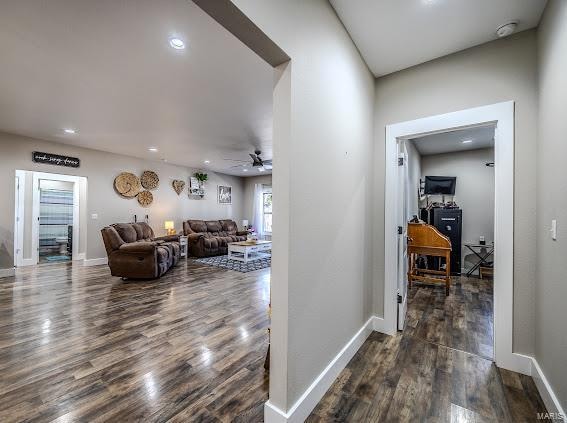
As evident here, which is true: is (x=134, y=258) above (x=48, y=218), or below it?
below

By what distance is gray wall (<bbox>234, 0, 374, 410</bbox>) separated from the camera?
4.33 feet

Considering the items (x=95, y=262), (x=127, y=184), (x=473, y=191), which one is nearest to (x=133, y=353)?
(x=95, y=262)

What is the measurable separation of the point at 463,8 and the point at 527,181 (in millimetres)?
1341

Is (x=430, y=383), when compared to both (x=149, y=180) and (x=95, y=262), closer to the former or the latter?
(x=95, y=262)

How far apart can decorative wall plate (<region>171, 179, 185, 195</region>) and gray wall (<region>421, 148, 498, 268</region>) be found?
7.09 m

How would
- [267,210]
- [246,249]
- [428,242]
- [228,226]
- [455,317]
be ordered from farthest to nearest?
[267,210], [228,226], [246,249], [428,242], [455,317]

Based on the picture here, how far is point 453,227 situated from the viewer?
16.2 feet

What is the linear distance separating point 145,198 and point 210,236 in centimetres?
203

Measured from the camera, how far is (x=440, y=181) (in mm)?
5203

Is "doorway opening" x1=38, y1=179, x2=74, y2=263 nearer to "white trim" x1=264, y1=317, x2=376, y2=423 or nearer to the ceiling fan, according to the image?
the ceiling fan

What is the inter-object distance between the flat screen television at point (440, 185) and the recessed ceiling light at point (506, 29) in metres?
3.62

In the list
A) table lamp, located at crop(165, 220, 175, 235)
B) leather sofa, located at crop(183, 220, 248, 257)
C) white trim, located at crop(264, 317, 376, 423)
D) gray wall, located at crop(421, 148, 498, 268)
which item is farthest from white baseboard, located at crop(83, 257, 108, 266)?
gray wall, located at crop(421, 148, 498, 268)

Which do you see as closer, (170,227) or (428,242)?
(428,242)

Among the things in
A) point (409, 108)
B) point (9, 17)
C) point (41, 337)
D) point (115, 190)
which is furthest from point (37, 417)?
point (115, 190)
